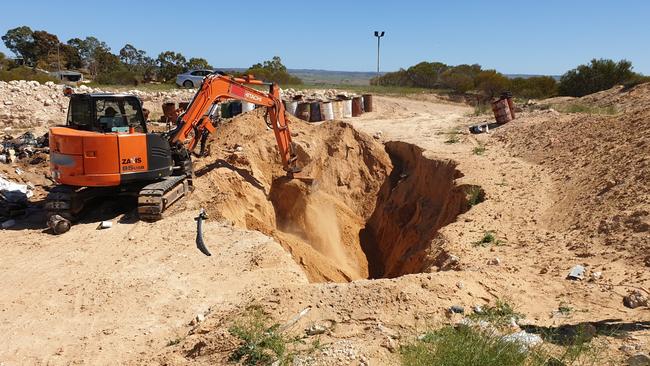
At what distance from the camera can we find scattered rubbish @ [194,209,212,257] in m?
8.30

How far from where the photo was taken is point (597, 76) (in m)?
30.7

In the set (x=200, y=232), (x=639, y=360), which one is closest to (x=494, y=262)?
(x=639, y=360)

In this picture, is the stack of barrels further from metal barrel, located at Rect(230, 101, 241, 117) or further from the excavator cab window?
the excavator cab window

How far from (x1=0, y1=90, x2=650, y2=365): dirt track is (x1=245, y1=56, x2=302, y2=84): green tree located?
3195cm

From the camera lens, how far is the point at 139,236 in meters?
8.92

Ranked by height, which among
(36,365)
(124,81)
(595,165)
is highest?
(124,81)

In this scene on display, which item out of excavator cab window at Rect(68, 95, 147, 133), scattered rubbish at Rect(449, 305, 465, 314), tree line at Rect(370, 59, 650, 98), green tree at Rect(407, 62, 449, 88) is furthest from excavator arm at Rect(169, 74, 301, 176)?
green tree at Rect(407, 62, 449, 88)

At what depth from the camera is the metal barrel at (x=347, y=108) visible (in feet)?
76.4

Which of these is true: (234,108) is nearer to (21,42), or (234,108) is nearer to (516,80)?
(516,80)

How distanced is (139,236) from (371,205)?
7828 mm

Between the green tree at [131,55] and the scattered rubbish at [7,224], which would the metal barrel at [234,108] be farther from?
the green tree at [131,55]

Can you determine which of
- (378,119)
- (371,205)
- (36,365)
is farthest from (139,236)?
(378,119)

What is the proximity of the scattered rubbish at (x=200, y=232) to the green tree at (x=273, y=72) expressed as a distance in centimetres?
3125

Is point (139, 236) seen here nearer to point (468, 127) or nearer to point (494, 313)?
point (494, 313)
